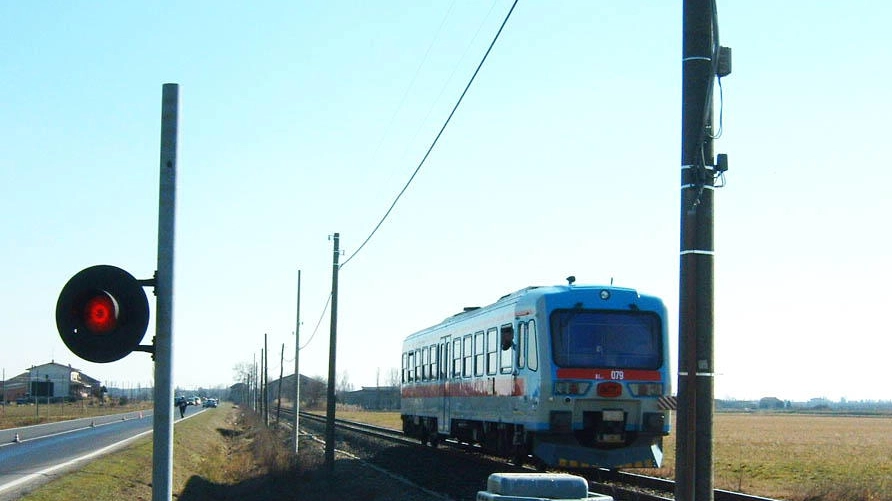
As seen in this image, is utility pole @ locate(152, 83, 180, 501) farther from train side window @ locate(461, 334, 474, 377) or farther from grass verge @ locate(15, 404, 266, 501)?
train side window @ locate(461, 334, 474, 377)

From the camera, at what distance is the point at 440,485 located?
65.4 feet

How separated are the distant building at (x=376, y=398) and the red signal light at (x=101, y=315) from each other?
129931 mm

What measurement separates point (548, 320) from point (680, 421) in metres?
11.8

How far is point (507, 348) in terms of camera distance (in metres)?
21.1

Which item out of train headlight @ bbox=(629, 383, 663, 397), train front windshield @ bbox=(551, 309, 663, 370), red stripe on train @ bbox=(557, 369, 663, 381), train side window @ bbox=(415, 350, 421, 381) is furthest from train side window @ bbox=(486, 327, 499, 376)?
train side window @ bbox=(415, 350, 421, 381)

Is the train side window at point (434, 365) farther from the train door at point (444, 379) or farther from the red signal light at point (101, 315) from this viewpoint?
the red signal light at point (101, 315)

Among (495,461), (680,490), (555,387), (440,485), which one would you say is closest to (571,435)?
(555,387)

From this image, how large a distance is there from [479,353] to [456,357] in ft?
8.42

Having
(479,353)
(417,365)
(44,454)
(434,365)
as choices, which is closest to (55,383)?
(44,454)

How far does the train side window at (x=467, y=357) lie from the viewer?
79.3 ft

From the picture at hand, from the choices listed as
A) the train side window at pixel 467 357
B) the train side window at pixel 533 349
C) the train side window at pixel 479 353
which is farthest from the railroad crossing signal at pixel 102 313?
the train side window at pixel 467 357

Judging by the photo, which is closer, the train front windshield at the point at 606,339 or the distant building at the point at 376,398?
the train front windshield at the point at 606,339

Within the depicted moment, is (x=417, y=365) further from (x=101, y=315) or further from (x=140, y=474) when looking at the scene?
(x=101, y=315)

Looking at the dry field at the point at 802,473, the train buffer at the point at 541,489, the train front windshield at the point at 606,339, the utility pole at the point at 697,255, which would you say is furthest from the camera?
the train front windshield at the point at 606,339
